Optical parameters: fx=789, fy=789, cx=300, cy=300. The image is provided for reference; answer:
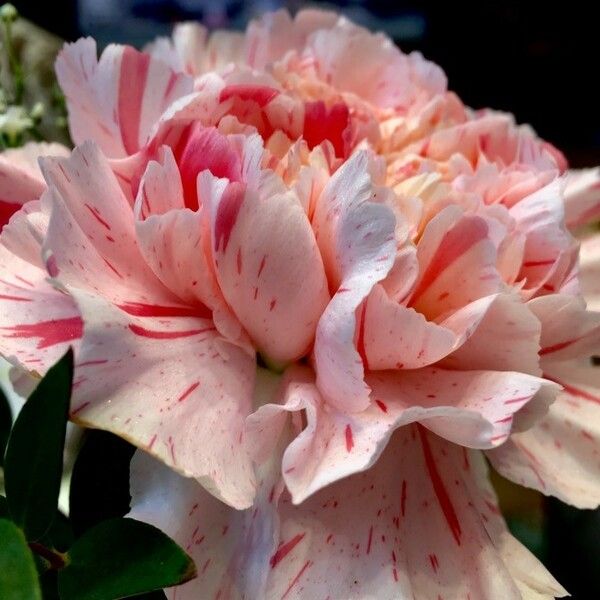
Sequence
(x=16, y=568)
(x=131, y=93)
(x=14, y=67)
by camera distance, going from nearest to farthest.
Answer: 1. (x=16, y=568)
2. (x=131, y=93)
3. (x=14, y=67)

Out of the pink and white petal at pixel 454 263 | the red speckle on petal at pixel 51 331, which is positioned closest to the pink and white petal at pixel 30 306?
the red speckle on petal at pixel 51 331

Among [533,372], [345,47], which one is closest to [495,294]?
[533,372]

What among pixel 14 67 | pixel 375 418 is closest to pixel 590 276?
pixel 375 418

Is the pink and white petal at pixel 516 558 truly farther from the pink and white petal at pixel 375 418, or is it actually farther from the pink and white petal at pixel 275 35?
the pink and white petal at pixel 275 35

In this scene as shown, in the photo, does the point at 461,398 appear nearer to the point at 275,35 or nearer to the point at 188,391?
the point at 188,391

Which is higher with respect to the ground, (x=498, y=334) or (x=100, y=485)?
(x=498, y=334)

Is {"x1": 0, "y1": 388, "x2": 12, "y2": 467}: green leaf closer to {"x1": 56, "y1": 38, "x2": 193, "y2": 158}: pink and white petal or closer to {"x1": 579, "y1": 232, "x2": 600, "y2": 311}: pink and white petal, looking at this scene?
{"x1": 56, "y1": 38, "x2": 193, "y2": 158}: pink and white petal

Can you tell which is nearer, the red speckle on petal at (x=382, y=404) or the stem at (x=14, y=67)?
the red speckle on petal at (x=382, y=404)
